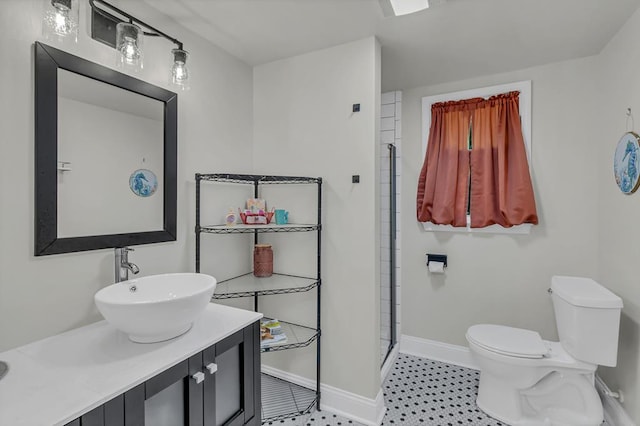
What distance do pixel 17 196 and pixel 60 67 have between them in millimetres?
551

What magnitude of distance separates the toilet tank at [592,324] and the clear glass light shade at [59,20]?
274 cm

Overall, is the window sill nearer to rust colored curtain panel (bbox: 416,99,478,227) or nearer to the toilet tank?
rust colored curtain panel (bbox: 416,99,478,227)

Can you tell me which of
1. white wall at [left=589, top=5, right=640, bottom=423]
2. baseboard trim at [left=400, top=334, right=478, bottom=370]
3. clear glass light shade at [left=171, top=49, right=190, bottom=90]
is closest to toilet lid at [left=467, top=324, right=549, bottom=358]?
white wall at [left=589, top=5, right=640, bottom=423]

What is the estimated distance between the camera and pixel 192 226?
6.01ft

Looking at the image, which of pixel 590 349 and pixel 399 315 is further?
pixel 399 315

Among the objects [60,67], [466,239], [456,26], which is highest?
[456,26]

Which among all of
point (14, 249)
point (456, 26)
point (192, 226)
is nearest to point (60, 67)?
point (14, 249)

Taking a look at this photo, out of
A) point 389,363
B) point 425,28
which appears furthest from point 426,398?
point 425,28

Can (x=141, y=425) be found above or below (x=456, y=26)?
below

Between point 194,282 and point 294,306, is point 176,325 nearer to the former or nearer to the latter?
point 194,282

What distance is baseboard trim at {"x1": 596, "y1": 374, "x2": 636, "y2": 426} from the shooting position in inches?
66.6

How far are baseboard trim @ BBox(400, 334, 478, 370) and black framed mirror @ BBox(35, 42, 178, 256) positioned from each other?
86.4 inches

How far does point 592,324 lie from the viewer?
1.68 metres

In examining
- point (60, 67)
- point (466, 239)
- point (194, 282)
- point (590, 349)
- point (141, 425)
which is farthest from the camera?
point (466, 239)
